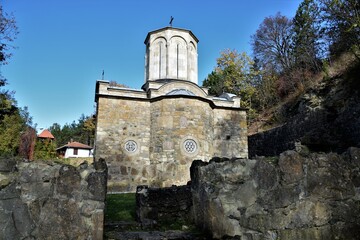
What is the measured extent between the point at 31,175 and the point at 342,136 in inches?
412

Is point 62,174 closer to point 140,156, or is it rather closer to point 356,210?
point 356,210

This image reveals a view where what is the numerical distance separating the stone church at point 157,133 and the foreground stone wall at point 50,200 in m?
9.75

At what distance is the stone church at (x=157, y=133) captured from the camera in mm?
12797

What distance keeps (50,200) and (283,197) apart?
7.22 feet

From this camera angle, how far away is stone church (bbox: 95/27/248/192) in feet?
42.0

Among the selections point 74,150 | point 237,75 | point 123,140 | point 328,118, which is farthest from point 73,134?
point 328,118

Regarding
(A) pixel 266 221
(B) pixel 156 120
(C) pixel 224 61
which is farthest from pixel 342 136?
(C) pixel 224 61

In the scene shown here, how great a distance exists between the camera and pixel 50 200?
8.59 ft

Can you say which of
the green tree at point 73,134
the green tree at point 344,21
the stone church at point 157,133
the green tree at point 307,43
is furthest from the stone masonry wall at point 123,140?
the green tree at point 73,134

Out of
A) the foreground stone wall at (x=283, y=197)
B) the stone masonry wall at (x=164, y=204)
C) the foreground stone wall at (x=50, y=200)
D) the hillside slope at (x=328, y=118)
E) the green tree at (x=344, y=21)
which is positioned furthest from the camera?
the green tree at (x=344, y=21)

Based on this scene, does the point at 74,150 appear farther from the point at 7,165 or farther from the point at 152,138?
the point at 7,165

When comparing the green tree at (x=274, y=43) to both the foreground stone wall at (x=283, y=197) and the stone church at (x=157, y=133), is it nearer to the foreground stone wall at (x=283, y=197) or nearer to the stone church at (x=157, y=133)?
the stone church at (x=157, y=133)

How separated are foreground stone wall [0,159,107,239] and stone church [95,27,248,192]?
975 centimetres

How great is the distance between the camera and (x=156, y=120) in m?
13.6
